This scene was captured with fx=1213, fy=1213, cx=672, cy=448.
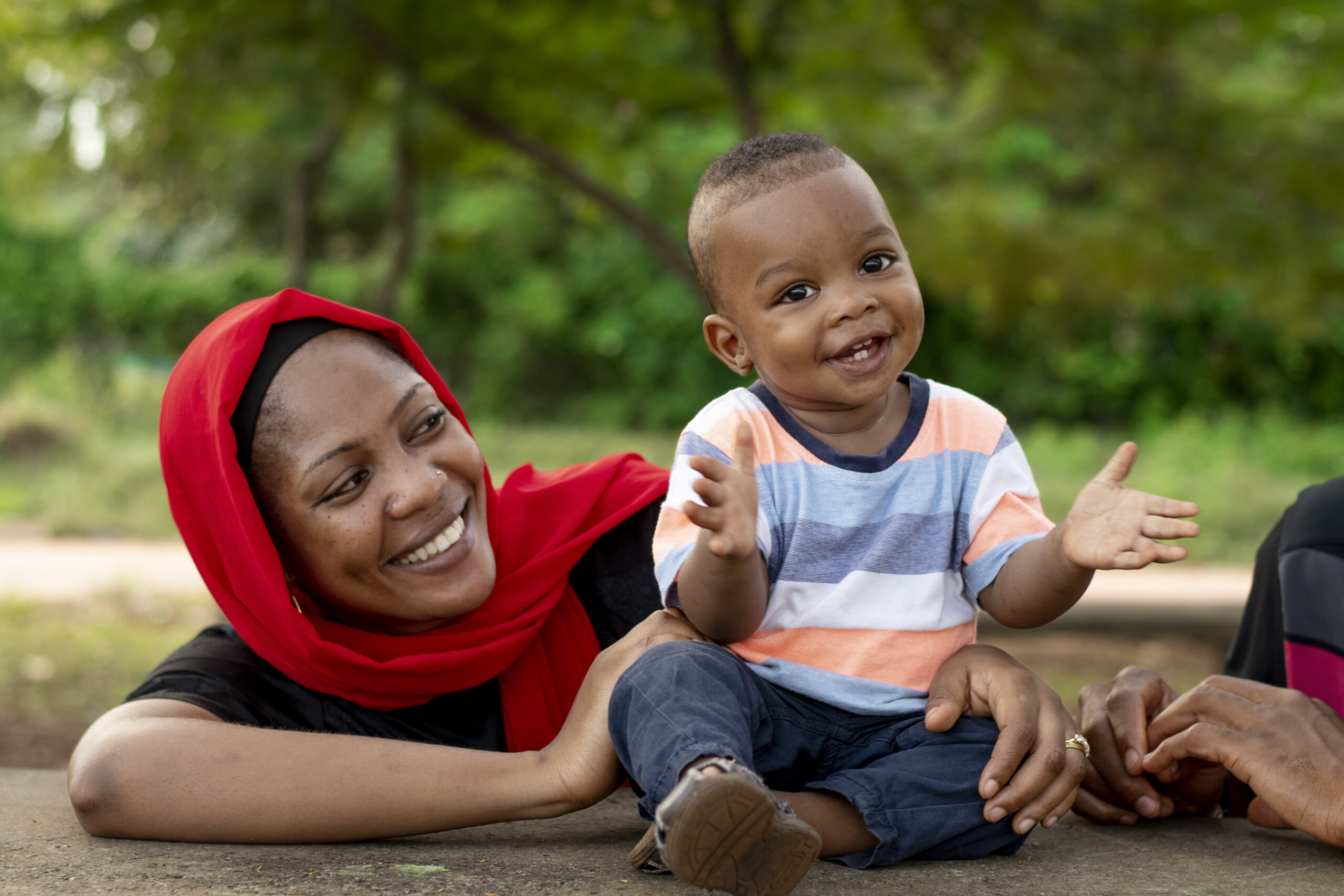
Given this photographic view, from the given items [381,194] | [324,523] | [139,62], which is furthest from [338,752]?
[381,194]

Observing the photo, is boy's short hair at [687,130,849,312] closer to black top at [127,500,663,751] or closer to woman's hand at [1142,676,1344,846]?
black top at [127,500,663,751]

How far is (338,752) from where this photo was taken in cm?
199

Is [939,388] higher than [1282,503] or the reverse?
higher

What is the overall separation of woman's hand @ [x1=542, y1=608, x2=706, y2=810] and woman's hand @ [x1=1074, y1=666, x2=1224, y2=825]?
82 centimetres

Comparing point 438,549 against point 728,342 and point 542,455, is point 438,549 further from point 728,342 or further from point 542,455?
point 542,455

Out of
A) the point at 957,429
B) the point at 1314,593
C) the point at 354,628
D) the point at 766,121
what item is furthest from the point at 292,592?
the point at 766,121

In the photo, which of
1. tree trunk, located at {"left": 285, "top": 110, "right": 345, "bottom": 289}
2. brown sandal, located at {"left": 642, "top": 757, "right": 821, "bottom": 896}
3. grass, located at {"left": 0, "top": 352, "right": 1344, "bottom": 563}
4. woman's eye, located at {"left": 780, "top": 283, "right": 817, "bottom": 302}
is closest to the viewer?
brown sandal, located at {"left": 642, "top": 757, "right": 821, "bottom": 896}

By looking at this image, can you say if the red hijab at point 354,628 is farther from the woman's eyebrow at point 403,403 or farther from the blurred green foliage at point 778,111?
the blurred green foliage at point 778,111

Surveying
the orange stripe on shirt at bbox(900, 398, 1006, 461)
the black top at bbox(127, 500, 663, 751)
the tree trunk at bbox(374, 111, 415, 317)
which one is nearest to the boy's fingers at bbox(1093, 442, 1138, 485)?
the orange stripe on shirt at bbox(900, 398, 1006, 461)

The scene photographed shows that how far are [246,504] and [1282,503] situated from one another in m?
9.67

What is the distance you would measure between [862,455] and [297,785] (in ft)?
3.57

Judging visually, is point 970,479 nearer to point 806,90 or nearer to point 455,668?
point 455,668

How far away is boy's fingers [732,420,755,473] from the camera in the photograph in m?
1.79

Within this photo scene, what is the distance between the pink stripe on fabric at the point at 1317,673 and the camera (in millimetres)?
2240
